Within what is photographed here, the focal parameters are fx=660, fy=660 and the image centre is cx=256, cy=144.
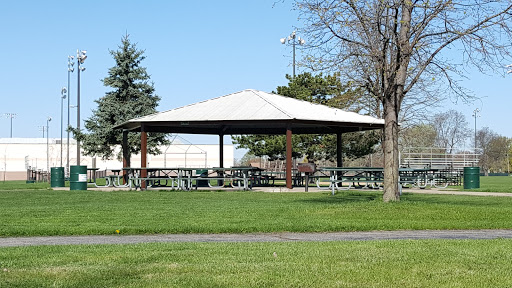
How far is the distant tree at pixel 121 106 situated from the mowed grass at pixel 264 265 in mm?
36609

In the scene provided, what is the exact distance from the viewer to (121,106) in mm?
44906

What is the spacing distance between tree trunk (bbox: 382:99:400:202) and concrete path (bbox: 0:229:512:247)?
5.77 metres

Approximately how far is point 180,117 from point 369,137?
17142 mm

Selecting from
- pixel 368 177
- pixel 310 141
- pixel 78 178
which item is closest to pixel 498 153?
pixel 310 141

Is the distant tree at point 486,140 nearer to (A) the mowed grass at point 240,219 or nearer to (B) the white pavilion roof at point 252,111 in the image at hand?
(B) the white pavilion roof at point 252,111

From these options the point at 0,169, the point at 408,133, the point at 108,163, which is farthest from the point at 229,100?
the point at 0,169

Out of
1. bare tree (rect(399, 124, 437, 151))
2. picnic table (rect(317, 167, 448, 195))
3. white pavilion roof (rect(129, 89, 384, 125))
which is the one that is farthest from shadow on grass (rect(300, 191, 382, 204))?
bare tree (rect(399, 124, 437, 151))

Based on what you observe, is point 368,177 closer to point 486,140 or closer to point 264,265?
point 264,265

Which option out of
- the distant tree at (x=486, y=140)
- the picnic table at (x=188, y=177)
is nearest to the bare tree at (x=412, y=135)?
the picnic table at (x=188, y=177)

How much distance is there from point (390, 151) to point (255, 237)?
754cm

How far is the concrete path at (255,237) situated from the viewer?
1002 cm

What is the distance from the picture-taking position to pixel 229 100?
3188 centimetres

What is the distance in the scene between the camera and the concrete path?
10.0 m

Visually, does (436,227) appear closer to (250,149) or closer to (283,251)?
(283,251)
